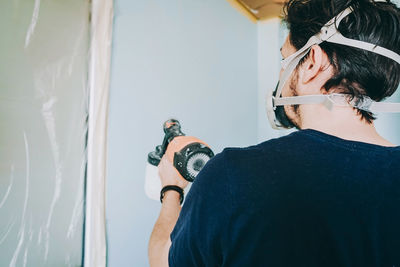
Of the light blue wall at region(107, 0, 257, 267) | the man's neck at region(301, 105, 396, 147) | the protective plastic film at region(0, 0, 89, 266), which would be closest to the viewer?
the man's neck at region(301, 105, 396, 147)

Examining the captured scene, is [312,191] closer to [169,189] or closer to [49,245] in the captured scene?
[169,189]

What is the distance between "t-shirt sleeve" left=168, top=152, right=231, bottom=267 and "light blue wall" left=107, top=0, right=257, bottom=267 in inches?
20.4

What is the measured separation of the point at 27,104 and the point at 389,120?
6.37 ft

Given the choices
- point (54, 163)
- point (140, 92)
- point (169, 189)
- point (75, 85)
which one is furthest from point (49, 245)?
point (140, 92)

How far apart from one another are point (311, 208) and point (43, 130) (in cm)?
71

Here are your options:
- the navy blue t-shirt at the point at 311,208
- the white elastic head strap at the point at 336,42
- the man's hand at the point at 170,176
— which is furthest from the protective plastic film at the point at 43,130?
the white elastic head strap at the point at 336,42

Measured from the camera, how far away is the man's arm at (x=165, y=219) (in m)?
0.64

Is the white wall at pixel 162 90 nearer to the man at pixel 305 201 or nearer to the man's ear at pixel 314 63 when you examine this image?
the man at pixel 305 201

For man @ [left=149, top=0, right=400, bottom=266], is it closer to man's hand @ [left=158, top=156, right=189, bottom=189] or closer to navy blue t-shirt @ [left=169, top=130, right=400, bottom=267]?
navy blue t-shirt @ [left=169, top=130, right=400, bottom=267]

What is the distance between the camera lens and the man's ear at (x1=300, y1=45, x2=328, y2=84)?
0.62m

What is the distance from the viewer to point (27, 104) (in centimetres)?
72

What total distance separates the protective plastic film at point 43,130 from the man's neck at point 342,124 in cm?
68

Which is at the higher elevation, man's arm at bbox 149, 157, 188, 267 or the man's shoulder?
the man's shoulder

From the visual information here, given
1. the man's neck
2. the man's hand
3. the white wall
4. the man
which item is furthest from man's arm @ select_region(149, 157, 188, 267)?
the man's neck
